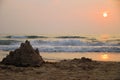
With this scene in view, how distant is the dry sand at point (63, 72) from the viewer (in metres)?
8.67

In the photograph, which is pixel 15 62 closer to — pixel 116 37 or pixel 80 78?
pixel 80 78

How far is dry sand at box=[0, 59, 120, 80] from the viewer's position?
8672 millimetres

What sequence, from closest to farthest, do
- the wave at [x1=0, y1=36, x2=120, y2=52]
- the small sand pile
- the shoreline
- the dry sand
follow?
1. the dry sand
2. the small sand pile
3. the shoreline
4. the wave at [x1=0, y1=36, x2=120, y2=52]

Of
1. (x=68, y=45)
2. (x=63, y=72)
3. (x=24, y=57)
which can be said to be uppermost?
(x=24, y=57)

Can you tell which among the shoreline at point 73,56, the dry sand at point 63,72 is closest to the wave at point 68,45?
the shoreline at point 73,56

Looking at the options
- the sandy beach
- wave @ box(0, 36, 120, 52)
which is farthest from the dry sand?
wave @ box(0, 36, 120, 52)

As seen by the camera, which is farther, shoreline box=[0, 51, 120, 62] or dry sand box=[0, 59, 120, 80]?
shoreline box=[0, 51, 120, 62]

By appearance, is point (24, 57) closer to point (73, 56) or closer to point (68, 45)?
point (73, 56)

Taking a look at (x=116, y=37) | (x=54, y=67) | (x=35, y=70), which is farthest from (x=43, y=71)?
(x=116, y=37)

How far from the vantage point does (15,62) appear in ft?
34.9

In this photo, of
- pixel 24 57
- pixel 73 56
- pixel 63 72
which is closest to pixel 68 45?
pixel 73 56

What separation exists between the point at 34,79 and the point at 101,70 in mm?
2467

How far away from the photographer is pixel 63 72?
9602 mm

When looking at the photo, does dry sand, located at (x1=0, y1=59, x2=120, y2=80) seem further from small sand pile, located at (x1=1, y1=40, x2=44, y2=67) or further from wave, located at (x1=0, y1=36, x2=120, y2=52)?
wave, located at (x1=0, y1=36, x2=120, y2=52)
